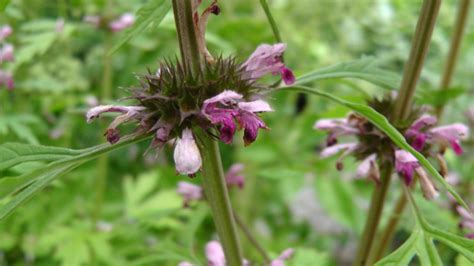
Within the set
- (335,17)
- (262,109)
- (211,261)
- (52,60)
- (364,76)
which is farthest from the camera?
(335,17)

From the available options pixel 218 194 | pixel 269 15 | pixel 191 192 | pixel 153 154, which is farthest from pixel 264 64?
pixel 153 154

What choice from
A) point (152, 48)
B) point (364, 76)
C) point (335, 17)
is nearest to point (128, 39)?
point (364, 76)

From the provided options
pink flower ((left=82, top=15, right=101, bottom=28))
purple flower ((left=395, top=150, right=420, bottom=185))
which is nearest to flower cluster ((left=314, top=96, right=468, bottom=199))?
purple flower ((left=395, top=150, right=420, bottom=185))

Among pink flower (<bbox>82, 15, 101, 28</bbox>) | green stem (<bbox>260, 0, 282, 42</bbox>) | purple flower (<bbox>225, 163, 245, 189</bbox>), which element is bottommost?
green stem (<bbox>260, 0, 282, 42</bbox>)

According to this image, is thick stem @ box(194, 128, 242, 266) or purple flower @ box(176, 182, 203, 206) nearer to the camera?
thick stem @ box(194, 128, 242, 266)

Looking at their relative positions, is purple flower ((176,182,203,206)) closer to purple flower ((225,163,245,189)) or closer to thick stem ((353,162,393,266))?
purple flower ((225,163,245,189))

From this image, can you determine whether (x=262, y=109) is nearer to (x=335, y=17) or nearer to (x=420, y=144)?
(x=420, y=144)

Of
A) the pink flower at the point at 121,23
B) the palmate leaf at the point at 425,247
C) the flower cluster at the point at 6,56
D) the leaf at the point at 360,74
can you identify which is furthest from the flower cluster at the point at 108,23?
the palmate leaf at the point at 425,247
